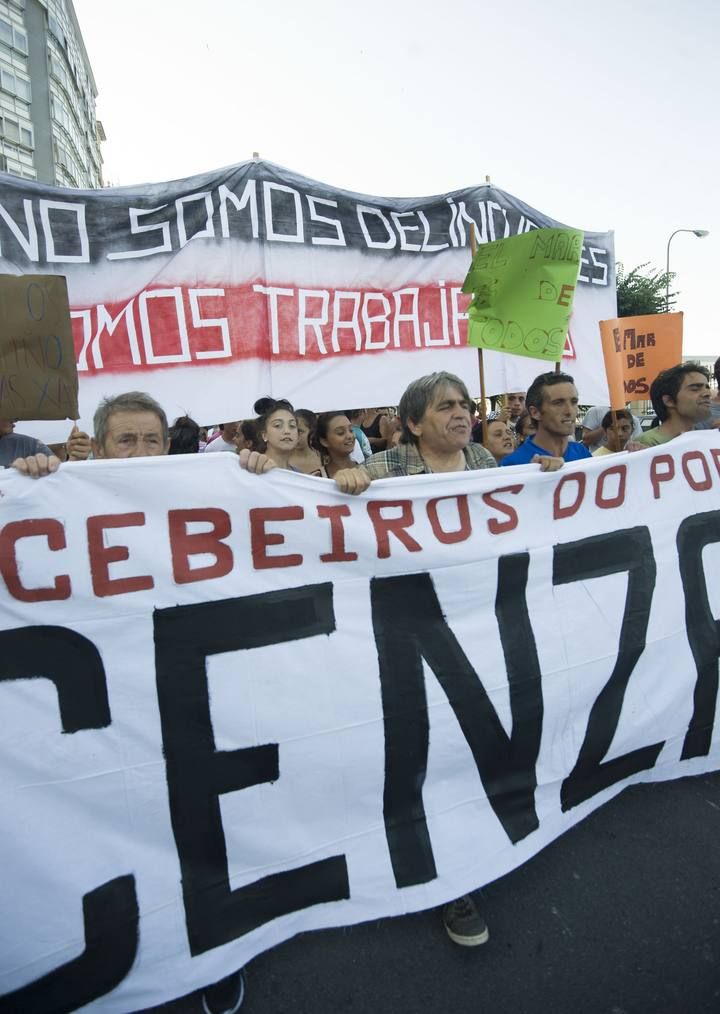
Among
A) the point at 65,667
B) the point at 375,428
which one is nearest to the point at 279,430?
the point at 65,667

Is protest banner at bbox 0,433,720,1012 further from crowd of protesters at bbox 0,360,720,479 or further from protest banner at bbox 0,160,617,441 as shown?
protest banner at bbox 0,160,617,441

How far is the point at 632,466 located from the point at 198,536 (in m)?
1.68

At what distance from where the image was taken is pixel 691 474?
2744 millimetres

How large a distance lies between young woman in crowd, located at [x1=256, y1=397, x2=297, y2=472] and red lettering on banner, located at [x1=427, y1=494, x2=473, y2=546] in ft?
4.88

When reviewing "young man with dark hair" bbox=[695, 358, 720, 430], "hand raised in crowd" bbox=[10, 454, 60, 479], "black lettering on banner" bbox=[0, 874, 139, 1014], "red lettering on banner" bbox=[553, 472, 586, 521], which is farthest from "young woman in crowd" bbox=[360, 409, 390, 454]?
"black lettering on banner" bbox=[0, 874, 139, 1014]

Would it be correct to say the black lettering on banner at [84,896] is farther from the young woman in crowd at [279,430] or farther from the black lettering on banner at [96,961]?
the young woman in crowd at [279,430]

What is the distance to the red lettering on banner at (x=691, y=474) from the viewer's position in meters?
Result: 2.74

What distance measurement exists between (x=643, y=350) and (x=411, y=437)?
6.88 ft

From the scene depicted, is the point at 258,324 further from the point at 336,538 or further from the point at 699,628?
the point at 699,628

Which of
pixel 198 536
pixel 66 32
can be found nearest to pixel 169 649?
pixel 198 536

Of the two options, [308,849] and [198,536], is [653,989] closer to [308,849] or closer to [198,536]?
[308,849]

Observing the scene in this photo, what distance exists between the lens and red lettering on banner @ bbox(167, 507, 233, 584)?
1.92 metres

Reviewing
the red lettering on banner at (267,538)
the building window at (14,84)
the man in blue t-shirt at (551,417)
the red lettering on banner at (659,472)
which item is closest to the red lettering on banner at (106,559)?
the red lettering on banner at (267,538)

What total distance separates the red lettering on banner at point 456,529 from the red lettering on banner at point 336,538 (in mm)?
304
